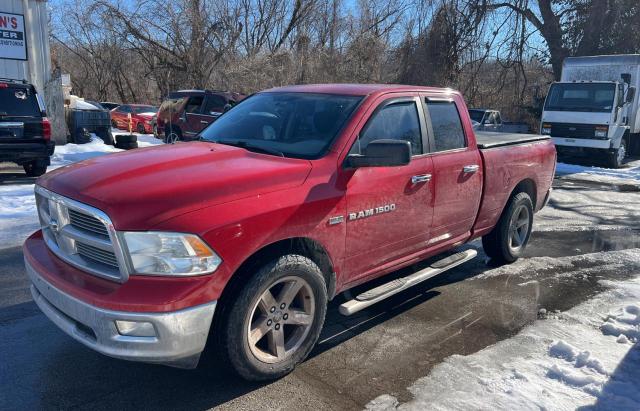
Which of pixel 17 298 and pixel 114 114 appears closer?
pixel 17 298

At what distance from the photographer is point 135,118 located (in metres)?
25.3

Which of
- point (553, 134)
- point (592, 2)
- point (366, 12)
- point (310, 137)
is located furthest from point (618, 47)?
point (310, 137)

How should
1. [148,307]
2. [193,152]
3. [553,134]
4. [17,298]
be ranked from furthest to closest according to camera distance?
[553,134], [17,298], [193,152], [148,307]

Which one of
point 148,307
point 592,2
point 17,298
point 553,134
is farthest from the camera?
point 592,2

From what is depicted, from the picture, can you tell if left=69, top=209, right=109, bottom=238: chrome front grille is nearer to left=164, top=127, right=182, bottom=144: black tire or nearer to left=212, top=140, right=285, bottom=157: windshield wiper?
left=212, top=140, right=285, bottom=157: windshield wiper


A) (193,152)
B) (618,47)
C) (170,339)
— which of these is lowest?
(170,339)

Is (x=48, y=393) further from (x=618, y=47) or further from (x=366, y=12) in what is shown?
(x=366, y=12)

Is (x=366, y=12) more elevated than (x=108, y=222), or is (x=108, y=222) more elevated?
(x=366, y=12)

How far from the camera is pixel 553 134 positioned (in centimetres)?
1627

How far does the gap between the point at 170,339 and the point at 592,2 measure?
25.5 meters

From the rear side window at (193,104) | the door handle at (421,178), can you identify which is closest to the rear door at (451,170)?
the door handle at (421,178)

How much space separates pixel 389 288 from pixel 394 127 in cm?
131

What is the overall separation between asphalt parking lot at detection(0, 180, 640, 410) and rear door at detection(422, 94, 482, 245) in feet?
2.32

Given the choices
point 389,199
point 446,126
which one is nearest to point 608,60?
point 446,126
